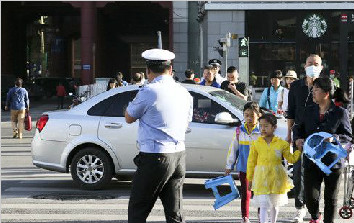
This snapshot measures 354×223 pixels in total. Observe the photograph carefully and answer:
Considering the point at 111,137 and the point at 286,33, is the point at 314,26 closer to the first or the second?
the point at 286,33

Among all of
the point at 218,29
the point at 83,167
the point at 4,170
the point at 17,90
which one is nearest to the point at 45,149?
the point at 83,167

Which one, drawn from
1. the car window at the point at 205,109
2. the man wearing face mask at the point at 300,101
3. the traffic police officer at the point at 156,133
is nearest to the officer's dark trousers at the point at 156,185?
the traffic police officer at the point at 156,133

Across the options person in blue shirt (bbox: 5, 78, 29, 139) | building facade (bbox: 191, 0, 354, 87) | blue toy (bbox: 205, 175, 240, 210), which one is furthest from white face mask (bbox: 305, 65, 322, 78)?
building facade (bbox: 191, 0, 354, 87)

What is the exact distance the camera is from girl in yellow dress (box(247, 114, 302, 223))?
319 inches

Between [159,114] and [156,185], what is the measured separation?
56 centimetres

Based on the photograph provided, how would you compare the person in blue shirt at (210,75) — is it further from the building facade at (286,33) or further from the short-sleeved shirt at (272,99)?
the building facade at (286,33)

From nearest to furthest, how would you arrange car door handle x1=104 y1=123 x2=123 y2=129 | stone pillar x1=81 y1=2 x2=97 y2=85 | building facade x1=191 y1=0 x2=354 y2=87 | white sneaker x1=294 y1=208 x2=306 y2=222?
white sneaker x1=294 y1=208 x2=306 y2=222, car door handle x1=104 y1=123 x2=123 y2=129, building facade x1=191 y1=0 x2=354 y2=87, stone pillar x1=81 y1=2 x2=97 y2=85

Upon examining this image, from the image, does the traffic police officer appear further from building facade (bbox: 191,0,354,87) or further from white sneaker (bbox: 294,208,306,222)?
building facade (bbox: 191,0,354,87)

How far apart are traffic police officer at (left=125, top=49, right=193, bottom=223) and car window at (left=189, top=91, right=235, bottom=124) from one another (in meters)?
4.96

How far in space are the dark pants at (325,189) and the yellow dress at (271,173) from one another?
8.5 inches

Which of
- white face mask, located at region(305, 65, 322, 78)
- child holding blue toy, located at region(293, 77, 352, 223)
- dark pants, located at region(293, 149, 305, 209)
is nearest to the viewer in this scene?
child holding blue toy, located at region(293, 77, 352, 223)

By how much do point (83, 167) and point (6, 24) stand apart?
49.9 m

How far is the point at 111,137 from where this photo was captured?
11992mm

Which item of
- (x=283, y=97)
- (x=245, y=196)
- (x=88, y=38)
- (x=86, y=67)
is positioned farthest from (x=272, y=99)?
(x=88, y=38)
